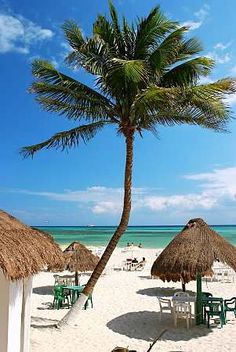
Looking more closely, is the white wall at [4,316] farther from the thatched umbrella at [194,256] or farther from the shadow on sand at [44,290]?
the shadow on sand at [44,290]

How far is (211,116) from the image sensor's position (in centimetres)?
1043

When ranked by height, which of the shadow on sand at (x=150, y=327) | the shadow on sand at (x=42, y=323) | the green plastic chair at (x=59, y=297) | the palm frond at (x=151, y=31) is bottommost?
the shadow on sand at (x=150, y=327)

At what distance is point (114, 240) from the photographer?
32.6ft

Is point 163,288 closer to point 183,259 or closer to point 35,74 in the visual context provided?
point 183,259

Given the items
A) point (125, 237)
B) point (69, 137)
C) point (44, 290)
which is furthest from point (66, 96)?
point (125, 237)

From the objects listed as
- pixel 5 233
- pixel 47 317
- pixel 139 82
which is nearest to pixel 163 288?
pixel 47 317

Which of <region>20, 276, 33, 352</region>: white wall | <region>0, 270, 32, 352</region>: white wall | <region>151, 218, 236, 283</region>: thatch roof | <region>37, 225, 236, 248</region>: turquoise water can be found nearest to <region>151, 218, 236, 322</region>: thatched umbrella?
<region>151, 218, 236, 283</region>: thatch roof

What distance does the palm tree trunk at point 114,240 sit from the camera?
983 cm

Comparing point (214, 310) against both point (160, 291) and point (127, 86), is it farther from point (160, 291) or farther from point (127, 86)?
point (127, 86)

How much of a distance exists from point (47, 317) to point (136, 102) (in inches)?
230

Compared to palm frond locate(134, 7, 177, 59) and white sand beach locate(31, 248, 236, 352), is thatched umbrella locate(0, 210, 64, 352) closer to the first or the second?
white sand beach locate(31, 248, 236, 352)

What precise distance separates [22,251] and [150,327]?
575 cm

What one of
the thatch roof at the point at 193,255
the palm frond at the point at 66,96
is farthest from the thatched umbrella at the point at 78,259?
the palm frond at the point at 66,96

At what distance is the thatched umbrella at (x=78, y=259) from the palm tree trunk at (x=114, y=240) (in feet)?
13.2
